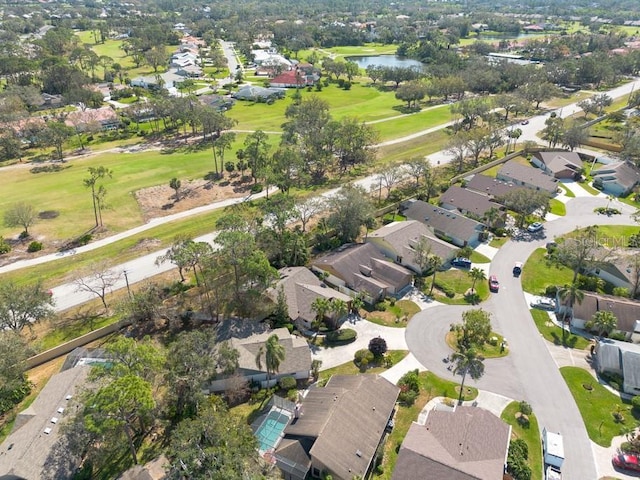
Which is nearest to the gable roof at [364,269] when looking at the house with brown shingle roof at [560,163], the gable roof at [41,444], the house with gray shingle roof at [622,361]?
→ the house with gray shingle roof at [622,361]

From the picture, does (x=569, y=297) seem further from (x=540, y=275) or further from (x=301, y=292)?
(x=301, y=292)

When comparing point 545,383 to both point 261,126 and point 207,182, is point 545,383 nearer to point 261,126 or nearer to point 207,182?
point 207,182

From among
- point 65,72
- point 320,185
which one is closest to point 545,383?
point 320,185

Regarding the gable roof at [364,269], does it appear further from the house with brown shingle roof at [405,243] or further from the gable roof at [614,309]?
the gable roof at [614,309]

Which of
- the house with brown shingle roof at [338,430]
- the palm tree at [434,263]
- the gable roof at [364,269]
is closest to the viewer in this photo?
the house with brown shingle roof at [338,430]

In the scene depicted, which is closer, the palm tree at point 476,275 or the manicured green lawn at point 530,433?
the manicured green lawn at point 530,433

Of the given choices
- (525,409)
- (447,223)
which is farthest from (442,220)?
(525,409)

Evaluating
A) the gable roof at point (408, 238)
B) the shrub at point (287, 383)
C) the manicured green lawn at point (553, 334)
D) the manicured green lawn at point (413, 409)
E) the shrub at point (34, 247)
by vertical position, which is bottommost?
the manicured green lawn at point (553, 334)
